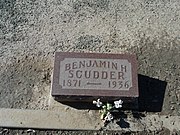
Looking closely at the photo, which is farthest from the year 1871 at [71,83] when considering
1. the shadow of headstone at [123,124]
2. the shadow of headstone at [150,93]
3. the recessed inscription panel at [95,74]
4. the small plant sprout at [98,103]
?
the shadow of headstone at [150,93]

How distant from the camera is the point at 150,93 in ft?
12.6

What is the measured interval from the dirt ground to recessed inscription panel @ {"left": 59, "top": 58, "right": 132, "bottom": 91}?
0.30m

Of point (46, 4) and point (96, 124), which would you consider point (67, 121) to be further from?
point (46, 4)

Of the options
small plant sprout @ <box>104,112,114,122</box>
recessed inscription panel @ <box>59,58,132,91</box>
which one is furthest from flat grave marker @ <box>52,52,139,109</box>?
small plant sprout @ <box>104,112,114,122</box>

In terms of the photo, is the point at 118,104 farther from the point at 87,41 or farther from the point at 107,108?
the point at 87,41

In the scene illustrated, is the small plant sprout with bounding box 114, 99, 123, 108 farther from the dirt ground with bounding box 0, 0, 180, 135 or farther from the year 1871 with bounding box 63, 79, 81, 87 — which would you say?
the year 1871 with bounding box 63, 79, 81, 87

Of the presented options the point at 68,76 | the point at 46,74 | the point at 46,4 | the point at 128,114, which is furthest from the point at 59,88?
the point at 46,4

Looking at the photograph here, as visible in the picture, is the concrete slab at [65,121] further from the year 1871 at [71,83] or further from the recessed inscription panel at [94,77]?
the year 1871 at [71,83]

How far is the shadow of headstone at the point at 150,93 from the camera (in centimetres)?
375

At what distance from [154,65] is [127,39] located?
479mm

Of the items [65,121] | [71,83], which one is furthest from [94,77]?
[65,121]

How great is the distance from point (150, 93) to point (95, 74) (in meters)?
0.66

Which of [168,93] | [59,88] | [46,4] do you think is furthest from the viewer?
[46,4]

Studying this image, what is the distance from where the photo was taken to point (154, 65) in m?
4.07
